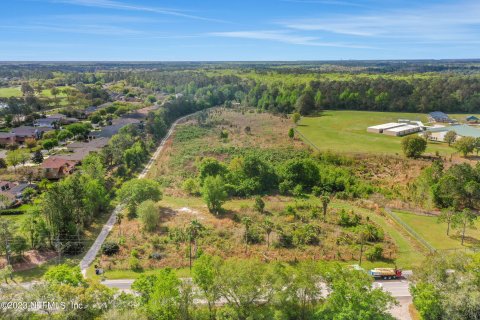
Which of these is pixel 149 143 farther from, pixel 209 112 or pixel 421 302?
pixel 421 302

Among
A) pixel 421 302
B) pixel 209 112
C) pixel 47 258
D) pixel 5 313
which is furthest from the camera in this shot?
pixel 209 112

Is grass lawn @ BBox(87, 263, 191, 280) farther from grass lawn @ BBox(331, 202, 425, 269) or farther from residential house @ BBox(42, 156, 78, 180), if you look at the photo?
residential house @ BBox(42, 156, 78, 180)

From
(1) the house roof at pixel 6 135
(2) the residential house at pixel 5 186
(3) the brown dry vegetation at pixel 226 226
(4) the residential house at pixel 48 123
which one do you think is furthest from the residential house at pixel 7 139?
(3) the brown dry vegetation at pixel 226 226

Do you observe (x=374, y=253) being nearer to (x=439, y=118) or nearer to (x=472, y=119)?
(x=439, y=118)

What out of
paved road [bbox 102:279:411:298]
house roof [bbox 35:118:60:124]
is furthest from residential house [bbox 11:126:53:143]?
paved road [bbox 102:279:411:298]

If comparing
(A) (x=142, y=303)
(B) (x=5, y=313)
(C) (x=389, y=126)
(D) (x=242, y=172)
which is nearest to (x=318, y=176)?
(D) (x=242, y=172)

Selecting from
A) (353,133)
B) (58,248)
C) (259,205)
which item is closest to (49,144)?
(58,248)
